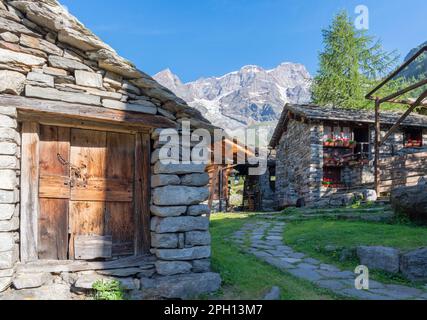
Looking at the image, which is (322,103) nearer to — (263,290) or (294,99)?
(263,290)

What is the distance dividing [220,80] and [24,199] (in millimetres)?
159742

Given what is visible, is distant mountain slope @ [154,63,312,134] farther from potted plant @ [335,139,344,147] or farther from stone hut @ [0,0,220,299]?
stone hut @ [0,0,220,299]

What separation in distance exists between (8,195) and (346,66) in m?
23.2

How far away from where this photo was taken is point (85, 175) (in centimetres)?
422

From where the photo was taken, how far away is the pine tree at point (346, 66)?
2194cm

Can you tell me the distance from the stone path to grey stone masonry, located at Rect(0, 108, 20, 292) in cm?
377

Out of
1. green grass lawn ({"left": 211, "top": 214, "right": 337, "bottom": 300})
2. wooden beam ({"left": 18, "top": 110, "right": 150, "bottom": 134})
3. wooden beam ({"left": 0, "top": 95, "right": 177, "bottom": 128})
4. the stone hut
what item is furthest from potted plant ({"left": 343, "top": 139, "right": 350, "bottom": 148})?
A: wooden beam ({"left": 18, "top": 110, "right": 150, "bottom": 134})

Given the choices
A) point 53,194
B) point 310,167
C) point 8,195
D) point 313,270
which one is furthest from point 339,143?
point 8,195

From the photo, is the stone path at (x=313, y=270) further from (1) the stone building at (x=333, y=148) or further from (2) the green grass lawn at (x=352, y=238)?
(1) the stone building at (x=333, y=148)

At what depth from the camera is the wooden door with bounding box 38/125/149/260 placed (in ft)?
13.1

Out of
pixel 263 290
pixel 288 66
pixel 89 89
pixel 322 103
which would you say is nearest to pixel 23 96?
pixel 89 89

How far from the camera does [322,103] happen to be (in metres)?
23.0

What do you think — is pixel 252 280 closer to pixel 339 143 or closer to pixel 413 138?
pixel 339 143
